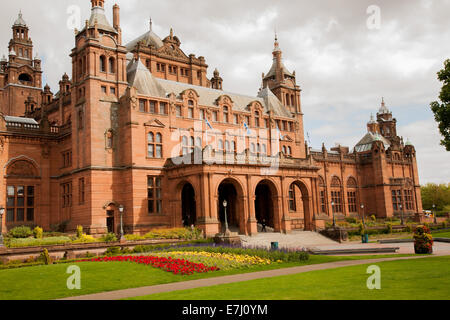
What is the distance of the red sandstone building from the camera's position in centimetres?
4522

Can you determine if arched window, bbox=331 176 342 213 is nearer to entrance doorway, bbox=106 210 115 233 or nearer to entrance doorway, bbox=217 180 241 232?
entrance doorway, bbox=217 180 241 232

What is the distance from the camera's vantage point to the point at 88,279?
766 inches

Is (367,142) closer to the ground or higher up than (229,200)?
higher up

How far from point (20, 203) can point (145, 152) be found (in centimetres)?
1601

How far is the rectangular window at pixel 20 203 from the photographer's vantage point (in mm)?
47969

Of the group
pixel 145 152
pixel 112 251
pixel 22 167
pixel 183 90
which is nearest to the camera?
pixel 112 251

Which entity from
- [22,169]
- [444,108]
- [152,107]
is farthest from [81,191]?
[444,108]

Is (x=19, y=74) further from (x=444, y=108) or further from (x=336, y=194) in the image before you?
(x=444, y=108)

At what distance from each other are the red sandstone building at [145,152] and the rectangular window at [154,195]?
0.11 m

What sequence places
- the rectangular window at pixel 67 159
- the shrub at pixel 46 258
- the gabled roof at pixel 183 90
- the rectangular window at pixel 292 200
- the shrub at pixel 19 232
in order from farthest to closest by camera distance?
1. the rectangular window at pixel 292 200
2. the rectangular window at pixel 67 159
3. the gabled roof at pixel 183 90
4. the shrub at pixel 19 232
5. the shrub at pixel 46 258

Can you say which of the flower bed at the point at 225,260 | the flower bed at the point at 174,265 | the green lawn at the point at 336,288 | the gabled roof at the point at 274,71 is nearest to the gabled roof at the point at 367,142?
the gabled roof at the point at 274,71

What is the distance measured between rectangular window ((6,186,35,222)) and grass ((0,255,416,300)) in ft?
93.8

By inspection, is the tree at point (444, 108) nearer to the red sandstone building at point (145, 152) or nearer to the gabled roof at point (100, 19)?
the red sandstone building at point (145, 152)

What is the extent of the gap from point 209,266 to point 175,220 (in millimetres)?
24301
